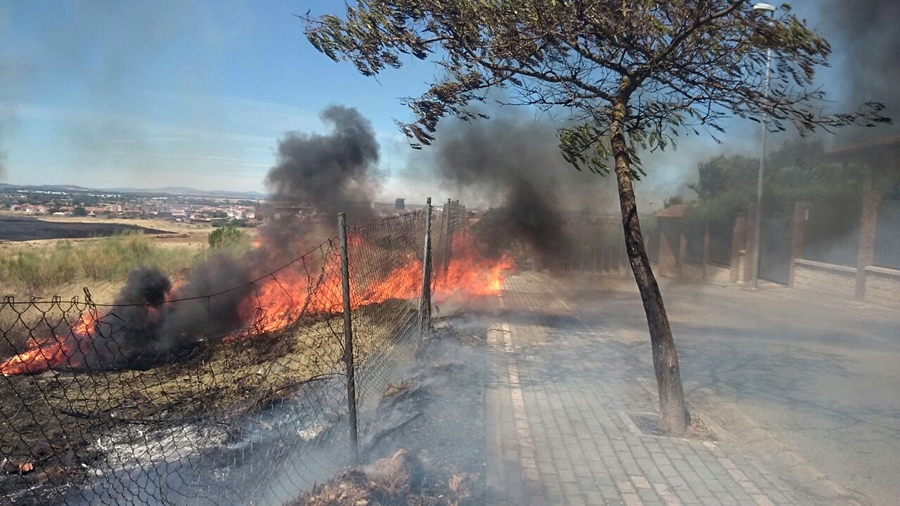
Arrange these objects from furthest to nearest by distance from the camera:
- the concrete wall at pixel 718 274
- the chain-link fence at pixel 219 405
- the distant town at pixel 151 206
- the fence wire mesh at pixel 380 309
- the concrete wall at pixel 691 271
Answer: the concrete wall at pixel 691 271 → the concrete wall at pixel 718 274 → the distant town at pixel 151 206 → the fence wire mesh at pixel 380 309 → the chain-link fence at pixel 219 405

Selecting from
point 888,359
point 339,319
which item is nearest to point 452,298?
point 339,319

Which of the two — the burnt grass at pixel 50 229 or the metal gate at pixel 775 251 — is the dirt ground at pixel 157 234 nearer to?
the burnt grass at pixel 50 229

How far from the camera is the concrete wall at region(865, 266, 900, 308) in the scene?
1183cm

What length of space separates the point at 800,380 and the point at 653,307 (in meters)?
2.96

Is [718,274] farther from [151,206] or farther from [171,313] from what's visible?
[151,206]

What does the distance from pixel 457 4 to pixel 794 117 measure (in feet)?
8.99

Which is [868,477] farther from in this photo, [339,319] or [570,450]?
[339,319]

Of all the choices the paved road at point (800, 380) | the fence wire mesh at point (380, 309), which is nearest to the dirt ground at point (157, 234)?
the fence wire mesh at point (380, 309)

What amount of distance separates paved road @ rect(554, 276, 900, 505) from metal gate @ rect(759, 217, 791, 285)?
369 centimetres

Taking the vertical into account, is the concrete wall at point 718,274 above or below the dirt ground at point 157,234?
below

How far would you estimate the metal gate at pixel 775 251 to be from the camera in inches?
634

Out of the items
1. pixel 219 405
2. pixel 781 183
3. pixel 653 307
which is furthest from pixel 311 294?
pixel 781 183

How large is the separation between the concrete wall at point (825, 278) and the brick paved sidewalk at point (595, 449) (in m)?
9.86

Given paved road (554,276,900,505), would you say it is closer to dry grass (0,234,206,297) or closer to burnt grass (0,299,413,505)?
burnt grass (0,299,413,505)
